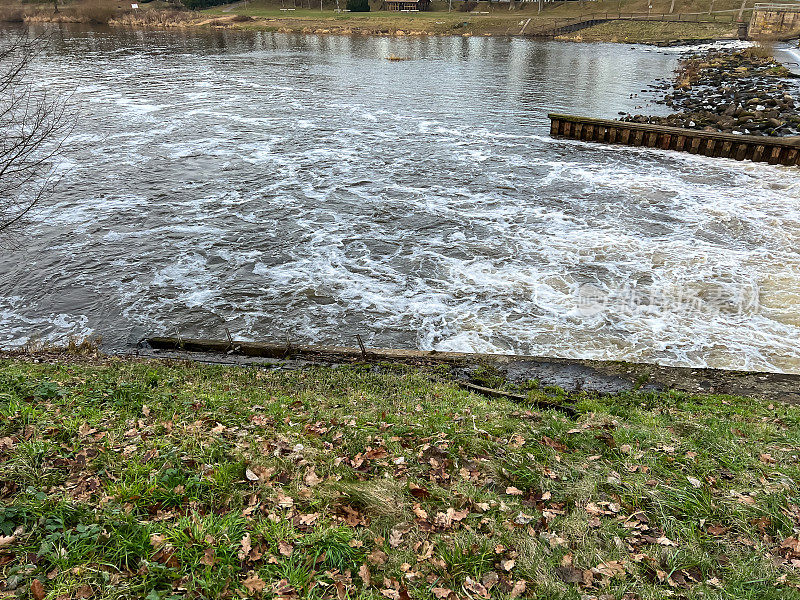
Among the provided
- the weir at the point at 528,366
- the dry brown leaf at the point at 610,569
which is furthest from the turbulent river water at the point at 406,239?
the dry brown leaf at the point at 610,569

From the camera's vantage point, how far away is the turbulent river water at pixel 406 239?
13547 mm

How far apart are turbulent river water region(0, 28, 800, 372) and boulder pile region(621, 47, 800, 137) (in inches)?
207

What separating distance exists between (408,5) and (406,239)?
119 metres

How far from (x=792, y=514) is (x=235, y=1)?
156 metres

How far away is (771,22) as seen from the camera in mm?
75062

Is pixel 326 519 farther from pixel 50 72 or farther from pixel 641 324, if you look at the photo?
pixel 50 72

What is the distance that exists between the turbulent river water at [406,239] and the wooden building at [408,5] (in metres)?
95.0

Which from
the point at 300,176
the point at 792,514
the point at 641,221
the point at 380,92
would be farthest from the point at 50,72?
the point at 792,514

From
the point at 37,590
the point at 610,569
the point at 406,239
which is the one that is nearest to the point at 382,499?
the point at 610,569

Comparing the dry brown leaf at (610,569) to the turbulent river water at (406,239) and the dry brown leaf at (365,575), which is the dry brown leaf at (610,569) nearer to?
the dry brown leaf at (365,575)

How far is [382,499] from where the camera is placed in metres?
5.77

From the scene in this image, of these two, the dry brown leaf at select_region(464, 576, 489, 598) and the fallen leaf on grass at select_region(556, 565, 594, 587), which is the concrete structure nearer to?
the fallen leaf on grass at select_region(556, 565, 594, 587)

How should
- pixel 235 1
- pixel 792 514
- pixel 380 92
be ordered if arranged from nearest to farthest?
1. pixel 792 514
2. pixel 380 92
3. pixel 235 1

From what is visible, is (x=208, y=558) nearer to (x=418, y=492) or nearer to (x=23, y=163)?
(x=418, y=492)
